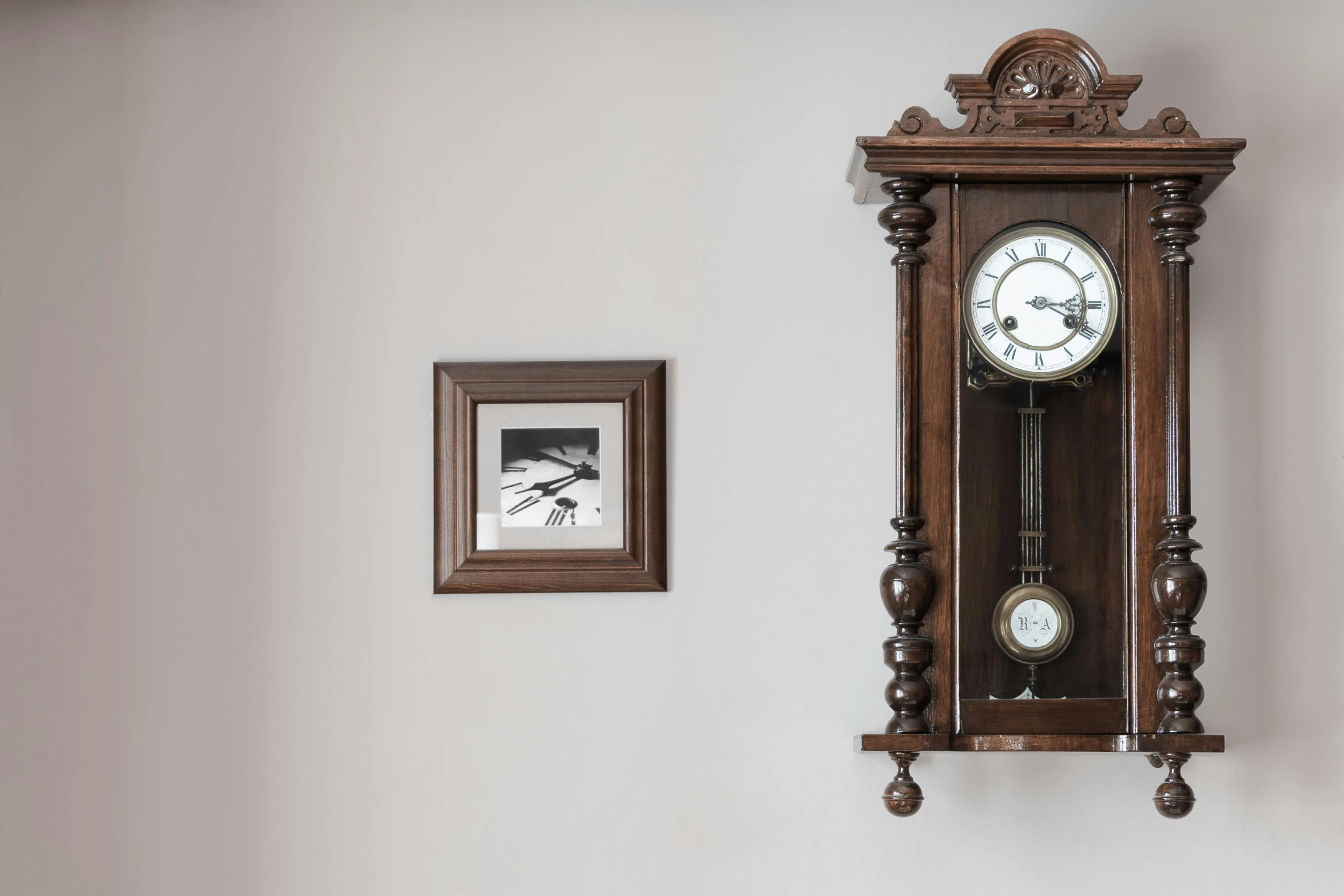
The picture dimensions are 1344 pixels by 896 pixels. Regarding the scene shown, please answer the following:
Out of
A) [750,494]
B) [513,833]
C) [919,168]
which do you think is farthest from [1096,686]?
[513,833]

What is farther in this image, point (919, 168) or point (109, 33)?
point (109, 33)

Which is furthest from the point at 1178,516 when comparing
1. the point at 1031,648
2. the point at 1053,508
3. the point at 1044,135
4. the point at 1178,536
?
the point at 1044,135

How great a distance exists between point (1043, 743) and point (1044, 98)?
0.89m

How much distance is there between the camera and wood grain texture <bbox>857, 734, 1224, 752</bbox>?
1.60 metres

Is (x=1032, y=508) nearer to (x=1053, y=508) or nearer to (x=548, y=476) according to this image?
(x=1053, y=508)

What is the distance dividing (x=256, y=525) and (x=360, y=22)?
80 cm

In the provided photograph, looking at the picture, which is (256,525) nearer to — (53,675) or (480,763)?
(53,675)

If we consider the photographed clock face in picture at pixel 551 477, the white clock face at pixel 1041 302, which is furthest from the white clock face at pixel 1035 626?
the photographed clock face in picture at pixel 551 477

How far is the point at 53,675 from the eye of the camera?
181 centimetres

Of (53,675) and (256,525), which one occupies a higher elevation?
(256,525)

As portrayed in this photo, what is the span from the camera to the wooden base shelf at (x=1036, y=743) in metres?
1.60

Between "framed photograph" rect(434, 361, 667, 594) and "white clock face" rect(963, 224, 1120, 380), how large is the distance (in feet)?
1.60

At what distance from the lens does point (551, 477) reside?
5.93ft

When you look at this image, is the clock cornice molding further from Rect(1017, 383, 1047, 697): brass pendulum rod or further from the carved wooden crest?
Rect(1017, 383, 1047, 697): brass pendulum rod
